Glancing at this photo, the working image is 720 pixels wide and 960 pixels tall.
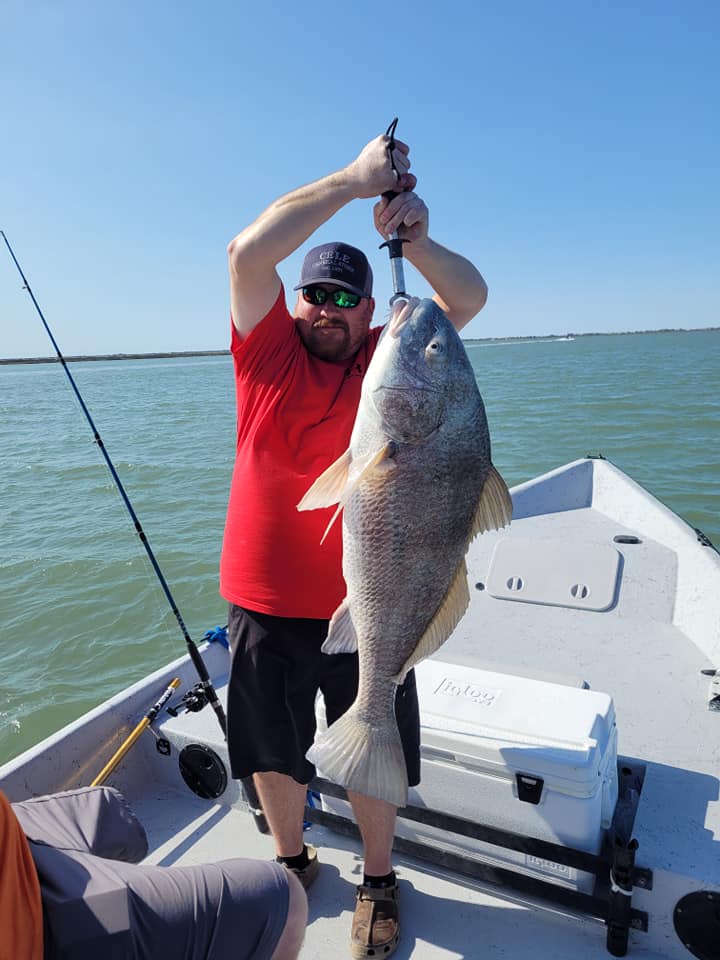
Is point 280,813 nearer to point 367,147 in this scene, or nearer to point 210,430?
point 367,147

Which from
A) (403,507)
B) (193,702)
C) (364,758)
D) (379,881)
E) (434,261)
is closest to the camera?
(403,507)

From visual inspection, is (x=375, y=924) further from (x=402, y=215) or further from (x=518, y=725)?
(x=402, y=215)

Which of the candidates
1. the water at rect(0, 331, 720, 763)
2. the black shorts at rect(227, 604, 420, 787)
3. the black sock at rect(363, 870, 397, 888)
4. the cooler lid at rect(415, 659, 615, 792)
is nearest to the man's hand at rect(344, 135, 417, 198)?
the black shorts at rect(227, 604, 420, 787)

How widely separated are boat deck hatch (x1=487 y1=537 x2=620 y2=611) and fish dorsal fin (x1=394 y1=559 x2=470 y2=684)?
336cm

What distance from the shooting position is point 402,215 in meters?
2.08

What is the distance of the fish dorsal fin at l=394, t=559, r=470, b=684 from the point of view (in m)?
2.07

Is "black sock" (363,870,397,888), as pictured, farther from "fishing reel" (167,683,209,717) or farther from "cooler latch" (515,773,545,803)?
"fishing reel" (167,683,209,717)

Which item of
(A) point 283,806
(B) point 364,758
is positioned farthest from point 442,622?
(A) point 283,806

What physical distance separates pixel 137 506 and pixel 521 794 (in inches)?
460

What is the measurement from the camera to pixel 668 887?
2.45 meters

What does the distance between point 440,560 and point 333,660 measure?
0.77 m

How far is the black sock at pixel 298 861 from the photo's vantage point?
2830 mm

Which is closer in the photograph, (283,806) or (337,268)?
(337,268)

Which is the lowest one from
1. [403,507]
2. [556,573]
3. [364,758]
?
[556,573]
